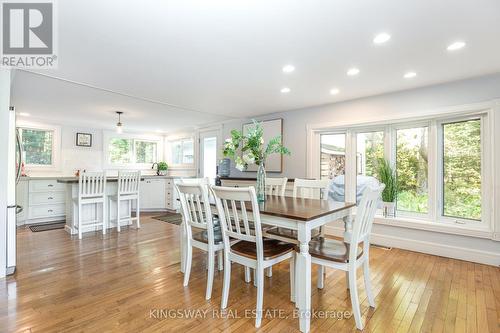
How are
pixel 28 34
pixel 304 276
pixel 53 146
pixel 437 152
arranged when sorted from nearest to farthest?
pixel 304 276 → pixel 28 34 → pixel 437 152 → pixel 53 146

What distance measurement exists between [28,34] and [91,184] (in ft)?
8.17

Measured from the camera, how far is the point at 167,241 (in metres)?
3.67

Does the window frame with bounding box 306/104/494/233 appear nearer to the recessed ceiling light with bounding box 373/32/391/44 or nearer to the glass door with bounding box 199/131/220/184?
the recessed ceiling light with bounding box 373/32/391/44

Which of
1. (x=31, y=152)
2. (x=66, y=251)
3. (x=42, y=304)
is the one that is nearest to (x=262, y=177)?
(x=42, y=304)

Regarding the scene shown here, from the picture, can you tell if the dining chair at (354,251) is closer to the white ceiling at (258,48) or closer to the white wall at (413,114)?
the white ceiling at (258,48)

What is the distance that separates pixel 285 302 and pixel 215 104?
10.7 ft

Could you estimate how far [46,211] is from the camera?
482cm

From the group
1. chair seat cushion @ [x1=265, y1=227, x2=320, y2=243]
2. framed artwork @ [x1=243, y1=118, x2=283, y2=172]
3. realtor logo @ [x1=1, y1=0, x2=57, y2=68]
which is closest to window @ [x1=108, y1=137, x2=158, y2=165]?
framed artwork @ [x1=243, y1=118, x2=283, y2=172]

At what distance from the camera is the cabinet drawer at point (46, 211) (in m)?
4.67

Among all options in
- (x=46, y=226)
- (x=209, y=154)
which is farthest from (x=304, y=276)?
(x=46, y=226)

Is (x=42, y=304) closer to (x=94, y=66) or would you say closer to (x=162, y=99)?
(x=94, y=66)

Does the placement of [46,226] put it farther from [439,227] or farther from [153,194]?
[439,227]

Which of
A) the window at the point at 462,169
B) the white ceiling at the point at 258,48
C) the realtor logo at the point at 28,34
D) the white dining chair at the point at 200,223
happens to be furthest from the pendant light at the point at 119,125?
the window at the point at 462,169

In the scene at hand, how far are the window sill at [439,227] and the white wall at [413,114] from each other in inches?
2.2
